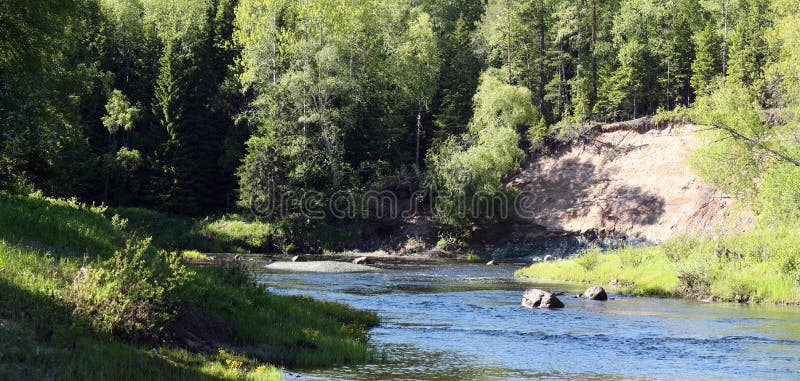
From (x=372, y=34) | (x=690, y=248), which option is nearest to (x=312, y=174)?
(x=372, y=34)

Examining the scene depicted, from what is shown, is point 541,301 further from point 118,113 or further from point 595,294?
point 118,113

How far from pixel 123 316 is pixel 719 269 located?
27.8 m

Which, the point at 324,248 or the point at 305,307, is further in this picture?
the point at 324,248

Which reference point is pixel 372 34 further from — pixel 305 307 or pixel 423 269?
pixel 305 307

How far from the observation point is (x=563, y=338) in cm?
2119

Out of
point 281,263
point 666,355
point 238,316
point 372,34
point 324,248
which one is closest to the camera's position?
point 238,316

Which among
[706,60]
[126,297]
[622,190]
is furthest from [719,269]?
[706,60]

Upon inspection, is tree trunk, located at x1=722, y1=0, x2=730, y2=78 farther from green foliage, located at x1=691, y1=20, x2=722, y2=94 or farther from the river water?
the river water

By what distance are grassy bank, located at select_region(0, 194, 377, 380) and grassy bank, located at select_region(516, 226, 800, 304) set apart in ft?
64.2

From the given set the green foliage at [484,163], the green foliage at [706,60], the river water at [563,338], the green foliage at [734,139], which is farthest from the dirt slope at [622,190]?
the river water at [563,338]

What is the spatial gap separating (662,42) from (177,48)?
49.9m

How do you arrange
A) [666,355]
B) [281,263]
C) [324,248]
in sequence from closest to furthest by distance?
[666,355] < [281,263] < [324,248]

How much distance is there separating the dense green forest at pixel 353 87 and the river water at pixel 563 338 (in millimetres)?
31621

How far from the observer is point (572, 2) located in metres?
82.8
